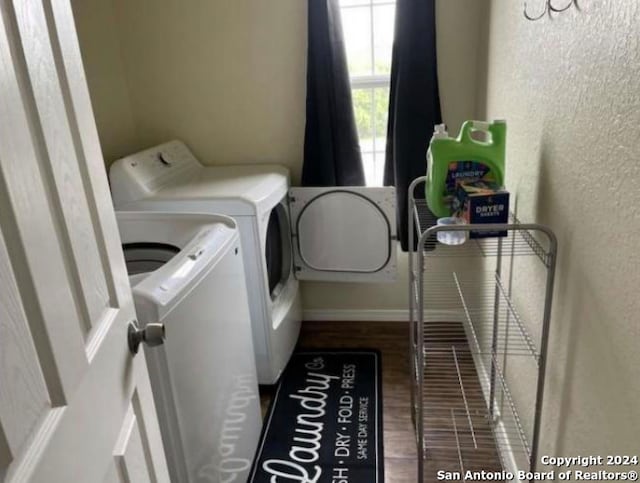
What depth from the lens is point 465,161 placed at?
1.46m

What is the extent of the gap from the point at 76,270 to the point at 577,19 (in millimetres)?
1156

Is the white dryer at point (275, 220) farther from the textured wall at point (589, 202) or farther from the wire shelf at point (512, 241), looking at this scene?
the textured wall at point (589, 202)

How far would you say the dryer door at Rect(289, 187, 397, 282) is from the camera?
2.44m

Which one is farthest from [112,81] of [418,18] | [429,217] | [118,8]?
[429,217]

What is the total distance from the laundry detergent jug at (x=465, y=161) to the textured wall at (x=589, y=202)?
0.36 feet

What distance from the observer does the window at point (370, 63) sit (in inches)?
98.3

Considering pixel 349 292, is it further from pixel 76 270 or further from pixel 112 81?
pixel 76 270

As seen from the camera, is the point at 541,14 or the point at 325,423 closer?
the point at 541,14

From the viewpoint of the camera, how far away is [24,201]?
0.62 meters

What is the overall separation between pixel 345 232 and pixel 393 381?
2.54 feet

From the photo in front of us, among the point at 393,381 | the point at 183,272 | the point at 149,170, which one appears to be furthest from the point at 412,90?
the point at 183,272

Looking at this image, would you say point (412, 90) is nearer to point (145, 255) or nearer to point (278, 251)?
point (278, 251)

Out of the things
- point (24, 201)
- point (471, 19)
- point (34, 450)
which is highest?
point (471, 19)

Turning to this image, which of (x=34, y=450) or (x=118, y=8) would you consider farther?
(x=118, y=8)
